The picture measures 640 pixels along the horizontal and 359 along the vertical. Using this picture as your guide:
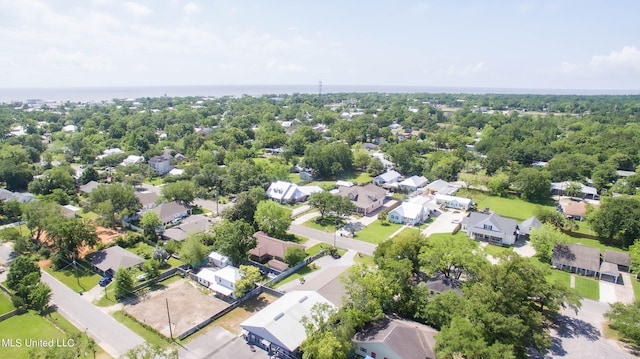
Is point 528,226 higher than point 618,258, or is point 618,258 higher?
point 528,226

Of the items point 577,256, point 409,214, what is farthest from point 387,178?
point 577,256

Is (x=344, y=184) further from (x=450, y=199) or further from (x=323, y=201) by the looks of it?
(x=450, y=199)

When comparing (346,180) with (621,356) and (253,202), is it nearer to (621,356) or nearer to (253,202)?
(253,202)

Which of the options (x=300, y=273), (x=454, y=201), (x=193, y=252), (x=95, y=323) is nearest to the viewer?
(x=95, y=323)

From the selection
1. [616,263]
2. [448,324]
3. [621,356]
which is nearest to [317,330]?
[448,324]

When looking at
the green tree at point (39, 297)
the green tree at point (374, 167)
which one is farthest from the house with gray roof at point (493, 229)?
the green tree at point (39, 297)

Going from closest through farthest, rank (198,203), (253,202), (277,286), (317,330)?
(317,330), (277,286), (253,202), (198,203)

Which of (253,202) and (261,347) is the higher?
(253,202)
